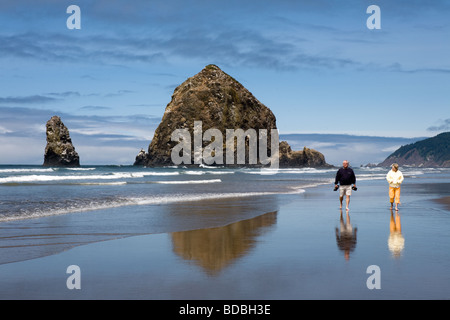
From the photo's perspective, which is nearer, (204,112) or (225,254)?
(225,254)

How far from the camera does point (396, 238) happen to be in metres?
9.63

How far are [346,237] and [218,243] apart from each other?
2.87 m

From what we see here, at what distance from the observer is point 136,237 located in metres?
10.1

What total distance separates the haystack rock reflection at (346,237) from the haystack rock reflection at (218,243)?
1729 mm

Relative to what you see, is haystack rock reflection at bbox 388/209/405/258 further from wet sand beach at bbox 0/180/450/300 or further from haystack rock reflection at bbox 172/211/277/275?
haystack rock reflection at bbox 172/211/277/275

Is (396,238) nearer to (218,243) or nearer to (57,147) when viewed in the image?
(218,243)

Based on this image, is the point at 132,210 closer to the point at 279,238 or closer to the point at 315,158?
the point at 279,238

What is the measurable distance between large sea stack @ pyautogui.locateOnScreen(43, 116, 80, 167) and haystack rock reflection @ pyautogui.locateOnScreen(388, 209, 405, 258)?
131256 millimetres

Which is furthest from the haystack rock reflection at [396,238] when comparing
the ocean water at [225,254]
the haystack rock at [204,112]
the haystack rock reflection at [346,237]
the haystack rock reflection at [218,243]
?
the haystack rock at [204,112]

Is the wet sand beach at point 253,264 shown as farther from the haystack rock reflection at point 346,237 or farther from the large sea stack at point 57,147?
the large sea stack at point 57,147

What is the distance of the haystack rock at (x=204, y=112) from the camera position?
140 meters

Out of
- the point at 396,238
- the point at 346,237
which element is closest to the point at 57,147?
the point at 346,237

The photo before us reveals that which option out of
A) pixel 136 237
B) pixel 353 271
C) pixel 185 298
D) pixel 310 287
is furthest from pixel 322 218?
pixel 185 298
